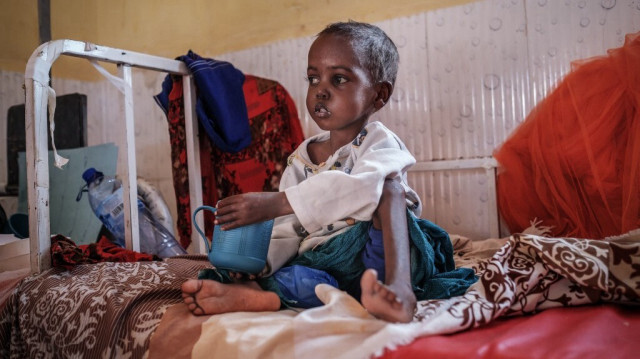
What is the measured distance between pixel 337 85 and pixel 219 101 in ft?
2.70

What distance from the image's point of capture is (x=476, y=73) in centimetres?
207

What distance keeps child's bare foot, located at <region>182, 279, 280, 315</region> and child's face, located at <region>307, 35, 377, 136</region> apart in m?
0.49

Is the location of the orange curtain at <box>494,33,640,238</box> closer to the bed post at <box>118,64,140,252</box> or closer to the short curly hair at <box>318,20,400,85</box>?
the short curly hair at <box>318,20,400,85</box>

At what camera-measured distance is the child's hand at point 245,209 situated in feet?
3.31

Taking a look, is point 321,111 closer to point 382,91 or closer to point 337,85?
point 337,85

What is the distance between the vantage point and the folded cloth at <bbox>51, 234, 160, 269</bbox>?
1428mm

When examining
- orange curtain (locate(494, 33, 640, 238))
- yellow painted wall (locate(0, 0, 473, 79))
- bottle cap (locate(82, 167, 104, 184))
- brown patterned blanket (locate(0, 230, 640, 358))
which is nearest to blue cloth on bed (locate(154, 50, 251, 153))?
bottle cap (locate(82, 167, 104, 184))

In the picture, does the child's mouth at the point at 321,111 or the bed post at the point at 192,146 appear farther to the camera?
the bed post at the point at 192,146

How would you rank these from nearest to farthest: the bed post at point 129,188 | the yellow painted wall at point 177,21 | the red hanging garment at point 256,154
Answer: the bed post at point 129,188 → the red hanging garment at point 256,154 → the yellow painted wall at point 177,21

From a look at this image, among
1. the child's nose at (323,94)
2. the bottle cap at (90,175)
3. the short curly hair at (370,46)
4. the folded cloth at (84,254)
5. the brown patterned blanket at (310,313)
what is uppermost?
the short curly hair at (370,46)

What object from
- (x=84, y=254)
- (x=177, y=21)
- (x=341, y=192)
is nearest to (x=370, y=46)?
(x=341, y=192)

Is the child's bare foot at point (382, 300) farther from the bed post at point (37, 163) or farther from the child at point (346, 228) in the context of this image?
the bed post at point (37, 163)

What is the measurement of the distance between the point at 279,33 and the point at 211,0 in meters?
0.52

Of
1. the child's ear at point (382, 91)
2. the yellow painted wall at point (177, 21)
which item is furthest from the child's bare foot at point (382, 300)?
the yellow painted wall at point (177, 21)
